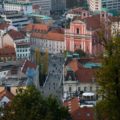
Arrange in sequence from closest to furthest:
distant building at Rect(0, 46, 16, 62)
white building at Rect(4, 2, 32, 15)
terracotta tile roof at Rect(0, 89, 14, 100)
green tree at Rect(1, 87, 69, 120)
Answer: green tree at Rect(1, 87, 69, 120)
terracotta tile roof at Rect(0, 89, 14, 100)
distant building at Rect(0, 46, 16, 62)
white building at Rect(4, 2, 32, 15)

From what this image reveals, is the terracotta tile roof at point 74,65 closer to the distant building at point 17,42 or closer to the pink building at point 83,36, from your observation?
the distant building at point 17,42

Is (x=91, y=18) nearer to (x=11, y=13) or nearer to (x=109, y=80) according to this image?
(x=11, y=13)

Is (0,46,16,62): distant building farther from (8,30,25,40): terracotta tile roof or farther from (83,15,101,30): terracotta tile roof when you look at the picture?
(83,15,101,30): terracotta tile roof

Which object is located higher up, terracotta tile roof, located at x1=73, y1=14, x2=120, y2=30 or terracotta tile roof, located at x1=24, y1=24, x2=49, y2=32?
terracotta tile roof, located at x1=73, y1=14, x2=120, y2=30

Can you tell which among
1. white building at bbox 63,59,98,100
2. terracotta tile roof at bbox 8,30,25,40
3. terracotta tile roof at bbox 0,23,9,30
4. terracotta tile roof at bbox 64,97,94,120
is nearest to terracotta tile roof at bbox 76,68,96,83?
white building at bbox 63,59,98,100

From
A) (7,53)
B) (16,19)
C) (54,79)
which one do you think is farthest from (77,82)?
(16,19)

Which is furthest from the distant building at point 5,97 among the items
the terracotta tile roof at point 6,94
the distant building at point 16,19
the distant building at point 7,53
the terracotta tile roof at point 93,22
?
the distant building at point 16,19

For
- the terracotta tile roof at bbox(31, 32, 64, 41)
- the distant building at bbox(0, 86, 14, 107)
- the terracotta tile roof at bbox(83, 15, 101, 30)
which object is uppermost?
the terracotta tile roof at bbox(83, 15, 101, 30)

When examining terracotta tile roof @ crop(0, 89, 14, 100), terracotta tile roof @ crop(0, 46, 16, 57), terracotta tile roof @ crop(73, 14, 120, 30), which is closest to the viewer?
terracotta tile roof @ crop(0, 89, 14, 100)

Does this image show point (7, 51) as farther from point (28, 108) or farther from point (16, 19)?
point (28, 108)
